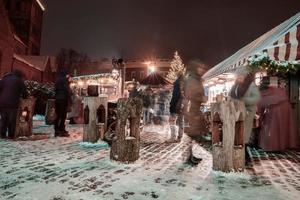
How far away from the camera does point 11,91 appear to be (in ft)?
28.2

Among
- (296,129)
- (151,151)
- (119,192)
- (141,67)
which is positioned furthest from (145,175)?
(141,67)

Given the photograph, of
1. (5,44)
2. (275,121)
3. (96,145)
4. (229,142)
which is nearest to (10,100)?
(96,145)

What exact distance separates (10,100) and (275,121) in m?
6.98

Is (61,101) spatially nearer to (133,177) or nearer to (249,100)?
(133,177)

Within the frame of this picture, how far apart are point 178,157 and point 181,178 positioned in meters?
1.80

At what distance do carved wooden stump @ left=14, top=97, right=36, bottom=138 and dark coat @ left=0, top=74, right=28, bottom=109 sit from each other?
224 mm

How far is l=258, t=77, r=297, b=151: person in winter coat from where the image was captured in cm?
770

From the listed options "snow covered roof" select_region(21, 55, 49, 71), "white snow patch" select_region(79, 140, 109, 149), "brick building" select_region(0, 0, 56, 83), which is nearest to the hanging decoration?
"white snow patch" select_region(79, 140, 109, 149)

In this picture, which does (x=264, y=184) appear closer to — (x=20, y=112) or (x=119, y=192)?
(x=119, y=192)

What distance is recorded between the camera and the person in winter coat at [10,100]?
28.1 feet

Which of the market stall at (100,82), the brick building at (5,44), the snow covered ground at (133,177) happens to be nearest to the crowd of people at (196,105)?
the snow covered ground at (133,177)

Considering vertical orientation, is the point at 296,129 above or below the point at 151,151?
above

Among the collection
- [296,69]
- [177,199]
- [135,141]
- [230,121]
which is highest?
[296,69]

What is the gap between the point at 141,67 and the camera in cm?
6406
